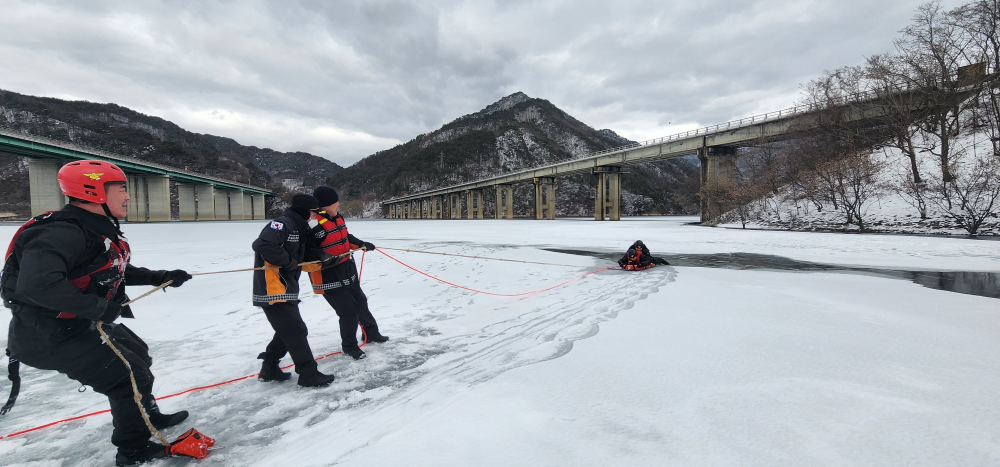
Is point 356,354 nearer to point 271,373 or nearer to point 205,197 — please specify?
point 271,373

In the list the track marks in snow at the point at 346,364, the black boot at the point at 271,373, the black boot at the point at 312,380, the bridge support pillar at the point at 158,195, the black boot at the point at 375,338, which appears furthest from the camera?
the bridge support pillar at the point at 158,195

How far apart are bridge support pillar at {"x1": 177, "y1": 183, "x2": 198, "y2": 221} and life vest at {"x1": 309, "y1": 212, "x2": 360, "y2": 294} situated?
96.6m

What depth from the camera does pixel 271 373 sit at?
3.56 m

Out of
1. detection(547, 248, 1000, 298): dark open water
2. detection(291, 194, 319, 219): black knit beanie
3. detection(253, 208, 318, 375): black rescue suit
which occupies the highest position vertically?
detection(291, 194, 319, 219): black knit beanie

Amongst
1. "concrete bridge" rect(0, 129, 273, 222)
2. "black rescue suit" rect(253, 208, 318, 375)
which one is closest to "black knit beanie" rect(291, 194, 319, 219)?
"black rescue suit" rect(253, 208, 318, 375)

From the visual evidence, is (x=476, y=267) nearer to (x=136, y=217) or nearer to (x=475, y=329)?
(x=475, y=329)

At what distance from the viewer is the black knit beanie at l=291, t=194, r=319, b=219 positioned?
12.2 feet

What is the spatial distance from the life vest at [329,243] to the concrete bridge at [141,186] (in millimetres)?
43332

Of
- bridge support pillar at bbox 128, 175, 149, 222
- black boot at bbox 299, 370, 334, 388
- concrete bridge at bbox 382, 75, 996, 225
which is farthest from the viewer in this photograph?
bridge support pillar at bbox 128, 175, 149, 222

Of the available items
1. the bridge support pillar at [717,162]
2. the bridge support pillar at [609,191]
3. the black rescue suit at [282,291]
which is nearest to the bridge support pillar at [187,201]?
the bridge support pillar at [609,191]

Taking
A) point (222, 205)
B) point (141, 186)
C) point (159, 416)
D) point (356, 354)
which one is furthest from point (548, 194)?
point (222, 205)

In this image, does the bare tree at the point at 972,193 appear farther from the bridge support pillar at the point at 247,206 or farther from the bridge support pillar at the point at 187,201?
the bridge support pillar at the point at 247,206

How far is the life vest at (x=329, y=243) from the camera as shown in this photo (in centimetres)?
395

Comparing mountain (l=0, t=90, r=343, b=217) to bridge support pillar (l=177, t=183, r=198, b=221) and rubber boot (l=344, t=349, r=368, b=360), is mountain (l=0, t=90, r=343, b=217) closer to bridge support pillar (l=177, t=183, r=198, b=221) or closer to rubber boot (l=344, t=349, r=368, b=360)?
bridge support pillar (l=177, t=183, r=198, b=221)
